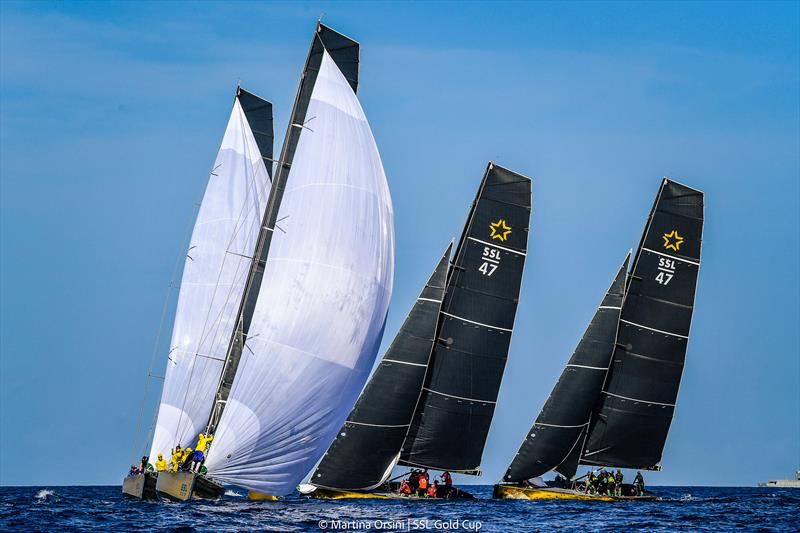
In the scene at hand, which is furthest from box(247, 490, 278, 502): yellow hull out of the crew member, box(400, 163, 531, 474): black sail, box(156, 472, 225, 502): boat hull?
the crew member

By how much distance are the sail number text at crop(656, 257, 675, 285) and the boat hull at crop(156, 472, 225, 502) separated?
21.1 metres

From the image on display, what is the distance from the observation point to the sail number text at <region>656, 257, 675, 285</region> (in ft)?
176

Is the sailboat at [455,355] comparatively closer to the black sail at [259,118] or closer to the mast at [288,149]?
the mast at [288,149]

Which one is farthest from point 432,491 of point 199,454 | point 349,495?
point 199,454

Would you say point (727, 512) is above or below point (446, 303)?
below

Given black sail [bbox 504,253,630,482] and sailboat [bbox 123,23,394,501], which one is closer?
sailboat [bbox 123,23,394,501]

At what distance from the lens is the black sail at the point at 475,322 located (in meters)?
50.6

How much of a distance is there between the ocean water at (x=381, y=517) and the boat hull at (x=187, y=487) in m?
0.51

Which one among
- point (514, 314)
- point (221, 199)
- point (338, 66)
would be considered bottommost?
point (514, 314)

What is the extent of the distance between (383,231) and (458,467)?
13.1 m

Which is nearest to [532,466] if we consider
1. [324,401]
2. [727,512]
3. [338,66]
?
[727,512]

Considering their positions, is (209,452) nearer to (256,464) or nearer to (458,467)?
(256,464)

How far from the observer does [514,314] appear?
51250 mm

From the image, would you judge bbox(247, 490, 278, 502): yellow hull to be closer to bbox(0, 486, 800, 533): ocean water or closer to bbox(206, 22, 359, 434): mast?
bbox(0, 486, 800, 533): ocean water
